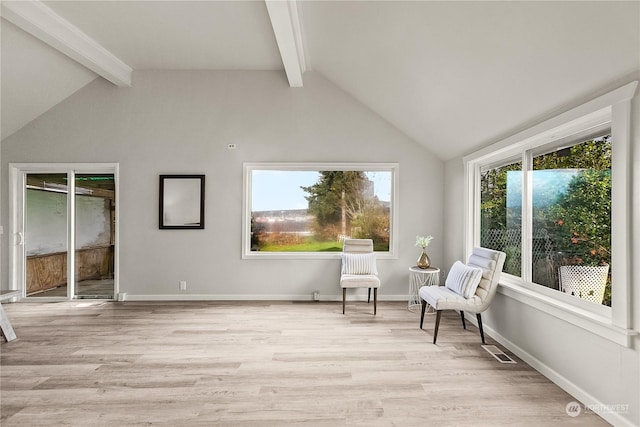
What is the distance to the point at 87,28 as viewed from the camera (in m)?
3.55

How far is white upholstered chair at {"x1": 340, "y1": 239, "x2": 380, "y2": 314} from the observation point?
402 centimetres

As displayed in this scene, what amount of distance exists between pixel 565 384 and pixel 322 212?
329 centimetres

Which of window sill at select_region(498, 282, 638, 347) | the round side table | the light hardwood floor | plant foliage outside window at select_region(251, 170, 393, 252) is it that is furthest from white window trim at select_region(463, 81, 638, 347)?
plant foliage outside window at select_region(251, 170, 393, 252)

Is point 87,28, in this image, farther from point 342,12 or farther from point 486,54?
point 486,54

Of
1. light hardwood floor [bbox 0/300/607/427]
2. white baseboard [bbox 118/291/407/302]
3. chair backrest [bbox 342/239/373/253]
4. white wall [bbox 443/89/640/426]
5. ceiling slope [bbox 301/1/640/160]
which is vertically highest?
ceiling slope [bbox 301/1/640/160]

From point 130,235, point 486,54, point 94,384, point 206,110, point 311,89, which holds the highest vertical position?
point 311,89

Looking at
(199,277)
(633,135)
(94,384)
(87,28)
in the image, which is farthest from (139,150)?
(633,135)

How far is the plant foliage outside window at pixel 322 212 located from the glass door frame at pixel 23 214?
6.49 ft

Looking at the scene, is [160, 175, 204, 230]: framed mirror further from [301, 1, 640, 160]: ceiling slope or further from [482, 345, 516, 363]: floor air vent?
[482, 345, 516, 363]: floor air vent

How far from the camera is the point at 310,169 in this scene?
15.5 feet

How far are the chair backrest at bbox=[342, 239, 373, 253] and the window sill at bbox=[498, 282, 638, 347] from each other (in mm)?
1789

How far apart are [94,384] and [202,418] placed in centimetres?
101

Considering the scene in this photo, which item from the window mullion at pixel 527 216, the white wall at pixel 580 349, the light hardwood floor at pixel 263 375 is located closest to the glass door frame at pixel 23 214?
the light hardwood floor at pixel 263 375

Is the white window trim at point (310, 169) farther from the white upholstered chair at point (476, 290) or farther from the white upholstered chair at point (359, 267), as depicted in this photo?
the white upholstered chair at point (476, 290)
